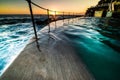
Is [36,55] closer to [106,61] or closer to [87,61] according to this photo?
[87,61]

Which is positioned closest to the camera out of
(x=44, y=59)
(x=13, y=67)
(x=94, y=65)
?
(x=13, y=67)

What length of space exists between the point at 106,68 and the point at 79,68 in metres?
0.61

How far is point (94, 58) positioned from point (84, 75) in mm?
849

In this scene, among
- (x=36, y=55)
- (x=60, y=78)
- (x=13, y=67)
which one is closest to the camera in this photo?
(x=60, y=78)

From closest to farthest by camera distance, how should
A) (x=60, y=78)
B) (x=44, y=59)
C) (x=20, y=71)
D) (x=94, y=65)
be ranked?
(x=60, y=78)
(x=20, y=71)
(x=94, y=65)
(x=44, y=59)

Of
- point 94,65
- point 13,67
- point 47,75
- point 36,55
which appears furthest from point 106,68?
point 13,67

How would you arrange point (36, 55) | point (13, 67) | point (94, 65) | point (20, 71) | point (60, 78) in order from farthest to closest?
point (36, 55) → point (94, 65) → point (13, 67) → point (20, 71) → point (60, 78)

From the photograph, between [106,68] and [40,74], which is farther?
[106,68]

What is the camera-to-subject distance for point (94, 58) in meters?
2.46

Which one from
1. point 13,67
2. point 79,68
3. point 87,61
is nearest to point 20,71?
point 13,67

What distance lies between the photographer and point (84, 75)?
69.6 inches

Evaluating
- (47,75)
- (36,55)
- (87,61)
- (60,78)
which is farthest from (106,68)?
(36,55)

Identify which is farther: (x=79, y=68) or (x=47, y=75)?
(x=79, y=68)

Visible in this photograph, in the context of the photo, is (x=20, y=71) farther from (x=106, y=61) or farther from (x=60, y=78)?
(x=106, y=61)
